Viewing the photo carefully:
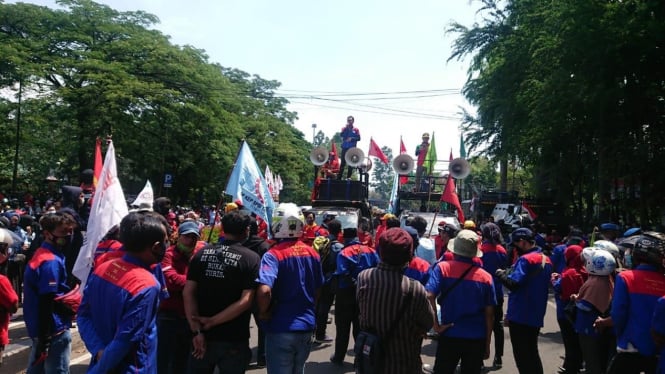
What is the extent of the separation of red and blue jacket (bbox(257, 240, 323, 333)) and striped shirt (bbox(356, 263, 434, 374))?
63 cm

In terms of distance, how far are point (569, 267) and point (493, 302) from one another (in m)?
2.57

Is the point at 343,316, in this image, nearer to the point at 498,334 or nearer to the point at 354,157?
the point at 498,334

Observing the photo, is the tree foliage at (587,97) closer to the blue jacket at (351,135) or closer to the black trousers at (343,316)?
the blue jacket at (351,135)

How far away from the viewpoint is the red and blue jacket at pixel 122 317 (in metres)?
2.85

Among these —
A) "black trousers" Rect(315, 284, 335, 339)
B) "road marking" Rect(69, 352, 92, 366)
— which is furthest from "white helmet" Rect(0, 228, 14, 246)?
"black trousers" Rect(315, 284, 335, 339)

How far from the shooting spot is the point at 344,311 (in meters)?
6.72

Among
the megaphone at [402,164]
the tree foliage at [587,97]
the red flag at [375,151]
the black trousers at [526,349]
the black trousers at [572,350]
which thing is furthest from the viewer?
the red flag at [375,151]

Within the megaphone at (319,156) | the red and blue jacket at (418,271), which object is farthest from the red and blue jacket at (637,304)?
the megaphone at (319,156)

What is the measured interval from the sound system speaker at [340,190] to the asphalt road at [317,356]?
797 centimetres

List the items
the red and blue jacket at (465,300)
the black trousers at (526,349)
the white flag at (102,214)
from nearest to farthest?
the red and blue jacket at (465,300) < the white flag at (102,214) < the black trousers at (526,349)

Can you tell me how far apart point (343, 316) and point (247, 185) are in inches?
80.3

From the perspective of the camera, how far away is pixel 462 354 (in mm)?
4645

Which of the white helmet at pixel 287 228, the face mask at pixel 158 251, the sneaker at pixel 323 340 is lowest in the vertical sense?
the sneaker at pixel 323 340

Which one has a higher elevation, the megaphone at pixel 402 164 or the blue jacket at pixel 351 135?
the blue jacket at pixel 351 135
